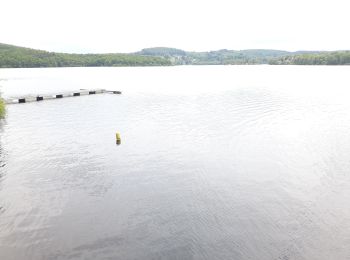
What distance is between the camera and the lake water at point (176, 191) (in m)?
24.1

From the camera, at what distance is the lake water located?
948 inches

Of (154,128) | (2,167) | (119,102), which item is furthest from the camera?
(119,102)

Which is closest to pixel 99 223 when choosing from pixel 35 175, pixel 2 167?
pixel 35 175

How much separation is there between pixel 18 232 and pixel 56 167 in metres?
16.0

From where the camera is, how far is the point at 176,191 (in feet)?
111

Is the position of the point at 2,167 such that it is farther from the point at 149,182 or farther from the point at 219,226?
the point at 219,226

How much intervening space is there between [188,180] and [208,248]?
536 inches

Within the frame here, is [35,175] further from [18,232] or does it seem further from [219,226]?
[219,226]

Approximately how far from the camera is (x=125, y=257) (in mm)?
22578

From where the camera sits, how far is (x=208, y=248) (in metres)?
23.8

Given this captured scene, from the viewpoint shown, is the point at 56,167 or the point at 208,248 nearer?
the point at 208,248

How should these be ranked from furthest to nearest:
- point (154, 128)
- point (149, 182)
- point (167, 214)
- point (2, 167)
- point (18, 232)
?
point (154, 128), point (2, 167), point (149, 182), point (167, 214), point (18, 232)

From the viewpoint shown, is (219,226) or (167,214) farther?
(167,214)

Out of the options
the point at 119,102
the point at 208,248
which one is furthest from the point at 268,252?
the point at 119,102
